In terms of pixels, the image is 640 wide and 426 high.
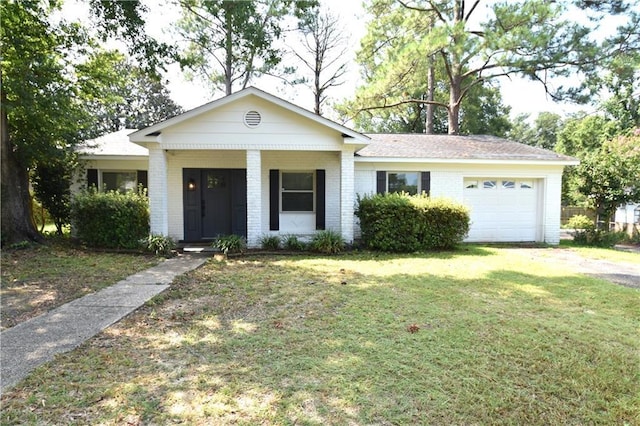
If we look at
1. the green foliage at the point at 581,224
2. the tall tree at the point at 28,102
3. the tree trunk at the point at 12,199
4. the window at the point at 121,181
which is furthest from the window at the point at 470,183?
the tree trunk at the point at 12,199

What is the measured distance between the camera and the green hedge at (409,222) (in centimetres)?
1005

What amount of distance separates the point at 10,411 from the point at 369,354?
2937 millimetres

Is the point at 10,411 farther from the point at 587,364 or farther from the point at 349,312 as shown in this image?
the point at 587,364

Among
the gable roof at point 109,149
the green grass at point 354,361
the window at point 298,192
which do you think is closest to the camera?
the green grass at point 354,361

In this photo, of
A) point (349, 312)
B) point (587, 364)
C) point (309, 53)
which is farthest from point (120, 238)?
point (309, 53)

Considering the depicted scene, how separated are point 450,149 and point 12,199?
13.7 m

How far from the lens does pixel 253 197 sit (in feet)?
32.9

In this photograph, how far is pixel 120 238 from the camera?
9852 millimetres

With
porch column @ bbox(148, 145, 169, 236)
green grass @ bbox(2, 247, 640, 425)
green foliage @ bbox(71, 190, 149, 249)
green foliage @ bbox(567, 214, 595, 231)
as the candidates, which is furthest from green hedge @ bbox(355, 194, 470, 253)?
green foliage @ bbox(71, 190, 149, 249)

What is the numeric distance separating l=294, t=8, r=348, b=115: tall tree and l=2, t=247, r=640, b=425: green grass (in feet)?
76.2

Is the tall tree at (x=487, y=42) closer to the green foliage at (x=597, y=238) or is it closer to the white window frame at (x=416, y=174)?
the white window frame at (x=416, y=174)

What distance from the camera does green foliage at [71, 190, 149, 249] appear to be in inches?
387

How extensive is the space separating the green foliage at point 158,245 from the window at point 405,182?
714 centimetres

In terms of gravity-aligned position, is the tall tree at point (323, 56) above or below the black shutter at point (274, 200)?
above
